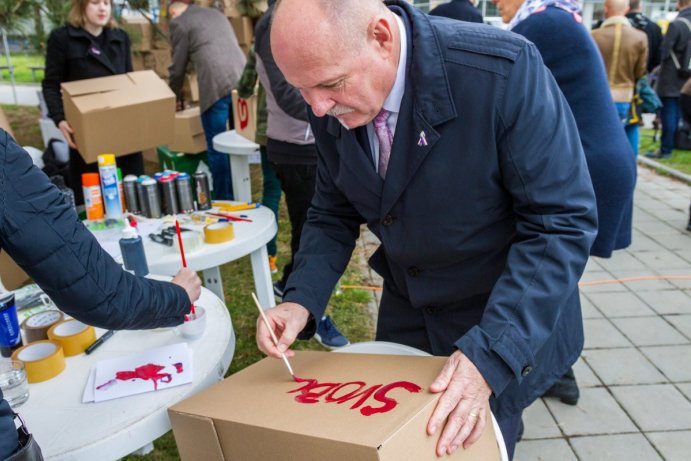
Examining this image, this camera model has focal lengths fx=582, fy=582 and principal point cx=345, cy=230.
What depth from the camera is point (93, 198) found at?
8.22 feet

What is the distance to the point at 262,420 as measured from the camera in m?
0.98

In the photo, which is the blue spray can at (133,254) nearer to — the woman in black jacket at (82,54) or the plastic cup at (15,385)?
the plastic cup at (15,385)

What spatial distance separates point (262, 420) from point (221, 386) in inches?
11.0

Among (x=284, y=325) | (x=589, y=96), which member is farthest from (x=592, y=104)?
(x=284, y=325)

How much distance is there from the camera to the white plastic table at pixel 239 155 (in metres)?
3.71

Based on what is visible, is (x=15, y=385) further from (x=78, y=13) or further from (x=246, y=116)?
(x=78, y=13)

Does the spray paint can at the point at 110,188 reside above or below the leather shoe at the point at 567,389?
above

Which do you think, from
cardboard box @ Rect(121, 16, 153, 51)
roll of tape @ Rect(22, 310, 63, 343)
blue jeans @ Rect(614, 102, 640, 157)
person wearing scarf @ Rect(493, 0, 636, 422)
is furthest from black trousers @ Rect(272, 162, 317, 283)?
cardboard box @ Rect(121, 16, 153, 51)

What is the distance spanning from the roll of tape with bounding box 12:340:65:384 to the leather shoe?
1.96 m

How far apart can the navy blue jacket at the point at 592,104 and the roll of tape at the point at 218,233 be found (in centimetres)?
130

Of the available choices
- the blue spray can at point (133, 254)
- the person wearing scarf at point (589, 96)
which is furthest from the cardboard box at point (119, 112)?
the person wearing scarf at point (589, 96)

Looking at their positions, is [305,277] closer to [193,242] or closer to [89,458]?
[89,458]

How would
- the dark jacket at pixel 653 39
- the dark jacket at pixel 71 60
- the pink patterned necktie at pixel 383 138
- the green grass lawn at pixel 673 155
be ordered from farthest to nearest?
the dark jacket at pixel 653 39 < the green grass lawn at pixel 673 155 < the dark jacket at pixel 71 60 < the pink patterned necktie at pixel 383 138

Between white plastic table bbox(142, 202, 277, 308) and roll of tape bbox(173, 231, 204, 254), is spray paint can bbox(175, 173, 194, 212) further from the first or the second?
roll of tape bbox(173, 231, 204, 254)
